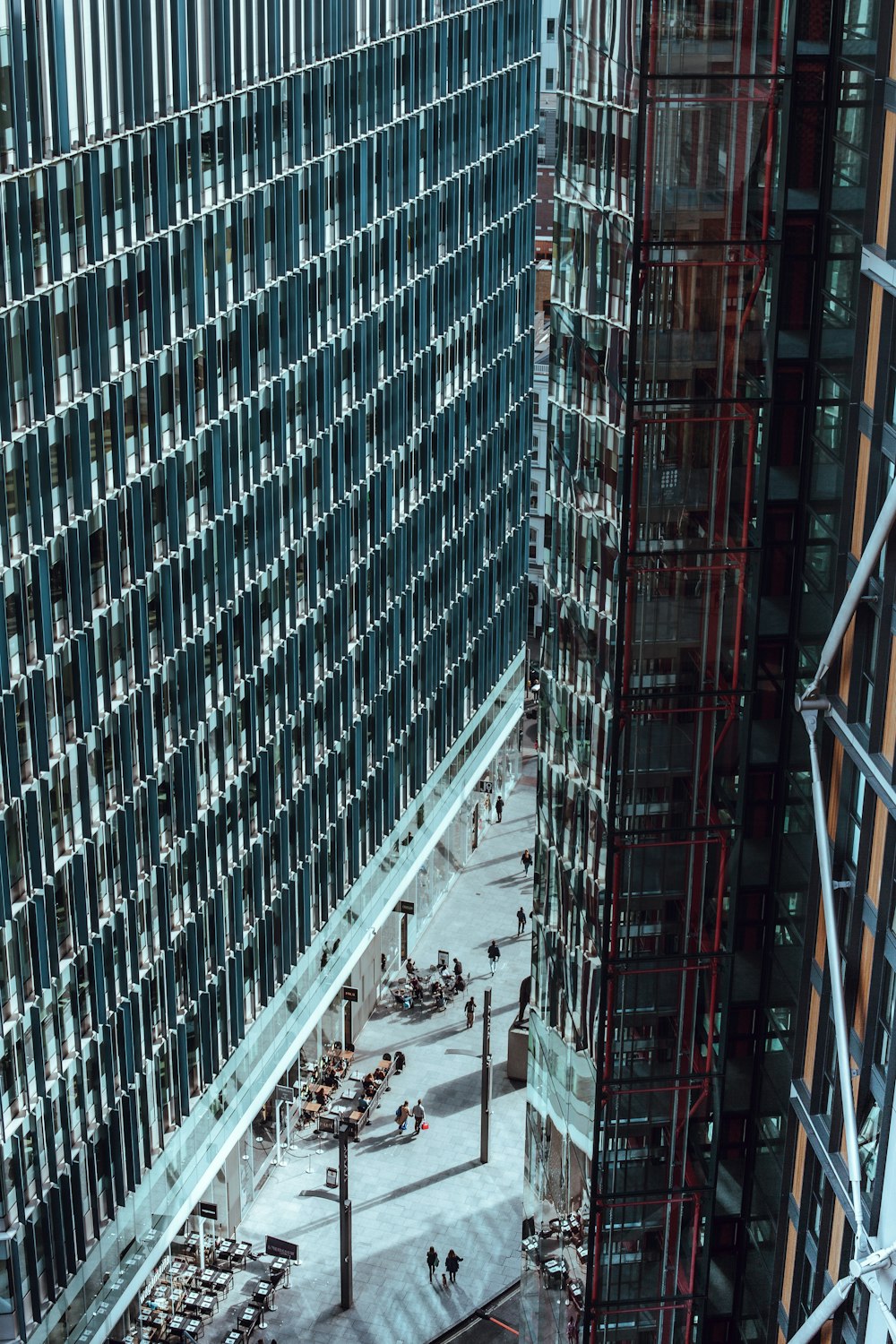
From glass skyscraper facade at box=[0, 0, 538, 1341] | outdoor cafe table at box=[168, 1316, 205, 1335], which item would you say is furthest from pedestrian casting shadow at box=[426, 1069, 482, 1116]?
outdoor cafe table at box=[168, 1316, 205, 1335]

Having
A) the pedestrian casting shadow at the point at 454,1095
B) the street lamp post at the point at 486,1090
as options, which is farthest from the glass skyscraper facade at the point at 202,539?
the pedestrian casting shadow at the point at 454,1095

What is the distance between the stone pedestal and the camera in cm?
10100

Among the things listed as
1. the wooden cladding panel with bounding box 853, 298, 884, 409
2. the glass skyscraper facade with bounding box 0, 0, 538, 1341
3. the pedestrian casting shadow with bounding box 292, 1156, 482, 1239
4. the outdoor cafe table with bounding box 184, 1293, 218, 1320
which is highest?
the wooden cladding panel with bounding box 853, 298, 884, 409

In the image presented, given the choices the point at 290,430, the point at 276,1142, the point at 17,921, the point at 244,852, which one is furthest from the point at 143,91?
the point at 276,1142

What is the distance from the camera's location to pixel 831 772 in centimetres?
4000

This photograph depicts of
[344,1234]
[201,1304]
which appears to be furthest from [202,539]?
[201,1304]

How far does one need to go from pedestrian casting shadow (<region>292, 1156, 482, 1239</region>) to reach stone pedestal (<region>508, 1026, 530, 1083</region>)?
658cm

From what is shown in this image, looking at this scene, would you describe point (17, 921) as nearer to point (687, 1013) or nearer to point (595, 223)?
point (687, 1013)

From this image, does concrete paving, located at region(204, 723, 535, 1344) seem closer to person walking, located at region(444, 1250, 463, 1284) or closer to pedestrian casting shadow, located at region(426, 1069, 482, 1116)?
pedestrian casting shadow, located at region(426, 1069, 482, 1116)

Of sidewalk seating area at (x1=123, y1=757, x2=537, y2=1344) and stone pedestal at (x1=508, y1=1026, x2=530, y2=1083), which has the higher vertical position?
stone pedestal at (x1=508, y1=1026, x2=530, y2=1083)

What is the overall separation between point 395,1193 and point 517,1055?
10565 mm

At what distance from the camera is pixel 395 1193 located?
9356 cm

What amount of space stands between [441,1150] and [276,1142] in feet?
24.5

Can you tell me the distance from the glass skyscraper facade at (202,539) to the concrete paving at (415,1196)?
245 inches
